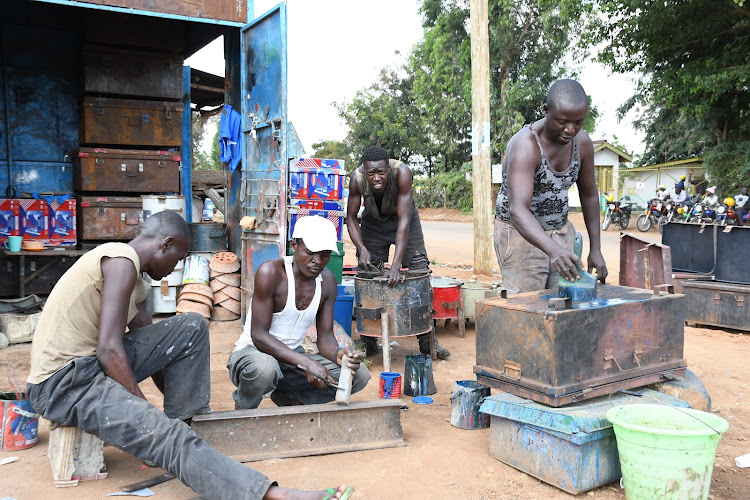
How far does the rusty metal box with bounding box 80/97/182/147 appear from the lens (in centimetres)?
744

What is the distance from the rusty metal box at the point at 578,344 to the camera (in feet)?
9.97

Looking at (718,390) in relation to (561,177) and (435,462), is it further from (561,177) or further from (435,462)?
(435,462)

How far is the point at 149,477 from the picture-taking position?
312 cm

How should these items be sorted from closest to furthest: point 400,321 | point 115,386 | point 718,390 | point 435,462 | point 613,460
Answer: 1. point 115,386
2. point 613,460
3. point 435,462
4. point 718,390
5. point 400,321

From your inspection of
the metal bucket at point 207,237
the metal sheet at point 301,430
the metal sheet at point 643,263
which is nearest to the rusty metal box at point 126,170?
the metal bucket at point 207,237

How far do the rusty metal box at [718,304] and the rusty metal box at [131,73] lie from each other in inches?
259

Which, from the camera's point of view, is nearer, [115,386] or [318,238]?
[115,386]

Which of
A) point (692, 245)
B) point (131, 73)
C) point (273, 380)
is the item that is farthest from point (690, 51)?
point (273, 380)

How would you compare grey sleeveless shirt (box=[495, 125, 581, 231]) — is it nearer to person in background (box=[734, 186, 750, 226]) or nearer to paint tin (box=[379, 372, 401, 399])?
paint tin (box=[379, 372, 401, 399])

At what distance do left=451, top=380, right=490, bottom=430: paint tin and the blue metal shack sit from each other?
3.00 meters

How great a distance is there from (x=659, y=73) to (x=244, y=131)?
12841 millimetres

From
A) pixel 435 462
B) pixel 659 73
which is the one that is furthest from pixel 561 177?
pixel 659 73

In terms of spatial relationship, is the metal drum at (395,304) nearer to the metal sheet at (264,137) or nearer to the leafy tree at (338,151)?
the metal sheet at (264,137)

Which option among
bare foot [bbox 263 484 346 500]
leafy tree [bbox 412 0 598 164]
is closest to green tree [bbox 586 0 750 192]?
leafy tree [bbox 412 0 598 164]
